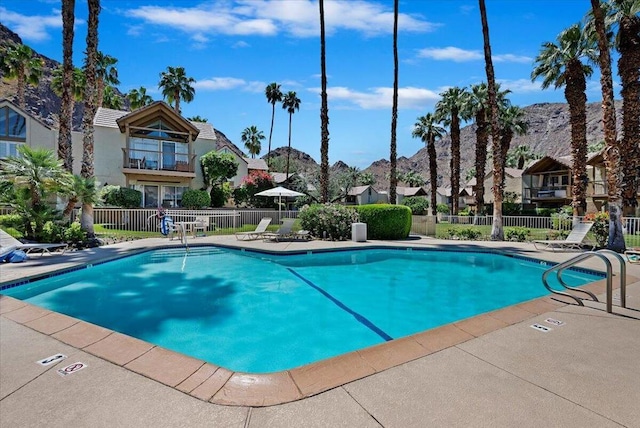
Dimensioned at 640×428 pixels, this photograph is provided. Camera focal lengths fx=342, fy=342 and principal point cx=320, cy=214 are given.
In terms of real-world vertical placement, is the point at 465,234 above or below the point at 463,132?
Result: below

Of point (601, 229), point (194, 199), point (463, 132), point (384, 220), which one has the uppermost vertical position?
point (463, 132)

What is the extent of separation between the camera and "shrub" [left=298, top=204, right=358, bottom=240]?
1595 centimetres

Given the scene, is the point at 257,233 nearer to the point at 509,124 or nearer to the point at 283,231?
the point at 283,231

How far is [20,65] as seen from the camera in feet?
116

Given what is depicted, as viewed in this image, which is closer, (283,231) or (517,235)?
(283,231)

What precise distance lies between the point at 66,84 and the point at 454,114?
102ft

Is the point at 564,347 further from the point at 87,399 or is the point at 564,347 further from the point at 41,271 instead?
the point at 41,271

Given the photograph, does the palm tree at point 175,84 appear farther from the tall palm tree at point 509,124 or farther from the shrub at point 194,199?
the tall palm tree at point 509,124

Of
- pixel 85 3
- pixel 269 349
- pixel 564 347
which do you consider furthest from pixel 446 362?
pixel 85 3

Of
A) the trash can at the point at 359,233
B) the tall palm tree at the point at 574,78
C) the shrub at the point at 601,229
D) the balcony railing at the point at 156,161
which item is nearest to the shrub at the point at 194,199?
the balcony railing at the point at 156,161

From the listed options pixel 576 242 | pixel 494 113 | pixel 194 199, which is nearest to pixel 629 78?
pixel 494 113

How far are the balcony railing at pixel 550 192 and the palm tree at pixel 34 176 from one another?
41.0 meters

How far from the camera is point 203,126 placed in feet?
99.8

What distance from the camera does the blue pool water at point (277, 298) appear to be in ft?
17.1
